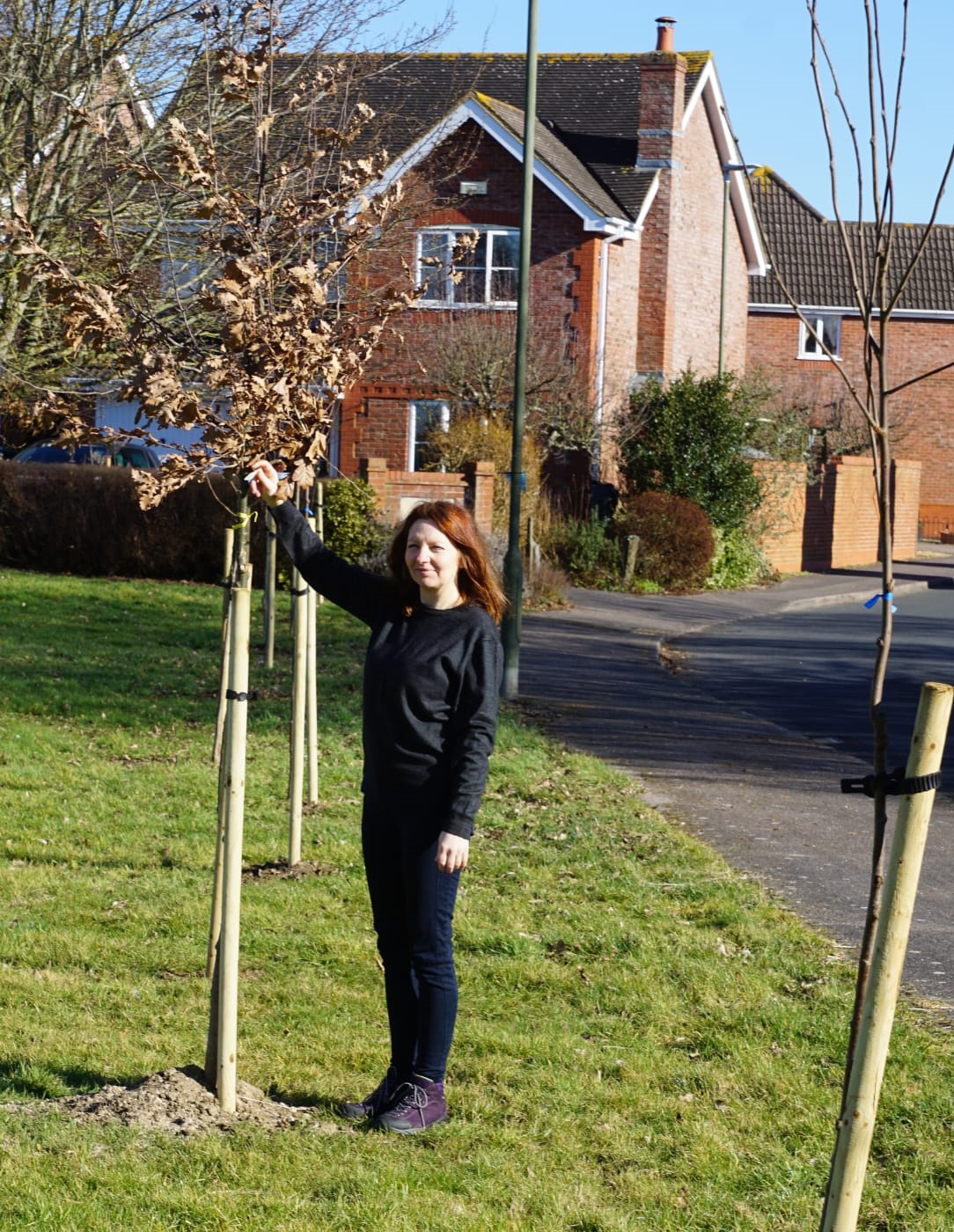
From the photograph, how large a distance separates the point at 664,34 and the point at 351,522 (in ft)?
59.6

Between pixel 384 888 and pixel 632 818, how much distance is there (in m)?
4.60

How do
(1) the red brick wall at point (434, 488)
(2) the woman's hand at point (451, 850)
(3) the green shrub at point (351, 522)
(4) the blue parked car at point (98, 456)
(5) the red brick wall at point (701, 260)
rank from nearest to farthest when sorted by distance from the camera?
(2) the woman's hand at point (451, 850) → (3) the green shrub at point (351, 522) → (1) the red brick wall at point (434, 488) → (4) the blue parked car at point (98, 456) → (5) the red brick wall at point (701, 260)

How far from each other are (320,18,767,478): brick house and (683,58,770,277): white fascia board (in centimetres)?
6

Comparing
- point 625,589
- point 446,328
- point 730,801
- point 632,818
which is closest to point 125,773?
point 632,818

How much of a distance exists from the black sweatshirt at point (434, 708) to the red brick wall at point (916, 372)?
41.1 meters

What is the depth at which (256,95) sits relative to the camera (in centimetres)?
618

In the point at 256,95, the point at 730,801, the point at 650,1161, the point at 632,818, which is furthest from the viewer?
the point at 730,801

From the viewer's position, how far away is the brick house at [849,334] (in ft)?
142

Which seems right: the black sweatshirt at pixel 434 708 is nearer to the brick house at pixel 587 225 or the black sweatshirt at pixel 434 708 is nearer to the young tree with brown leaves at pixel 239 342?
the young tree with brown leaves at pixel 239 342

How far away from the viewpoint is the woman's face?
4.52 metres

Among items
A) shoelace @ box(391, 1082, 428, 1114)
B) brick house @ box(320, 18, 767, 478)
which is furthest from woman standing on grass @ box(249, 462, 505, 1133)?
brick house @ box(320, 18, 767, 478)

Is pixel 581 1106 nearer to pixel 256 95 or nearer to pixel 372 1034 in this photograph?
pixel 372 1034

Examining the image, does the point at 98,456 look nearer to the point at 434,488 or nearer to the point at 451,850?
the point at 434,488

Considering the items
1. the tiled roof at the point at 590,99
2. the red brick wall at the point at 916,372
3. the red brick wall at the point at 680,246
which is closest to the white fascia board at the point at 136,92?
the tiled roof at the point at 590,99
